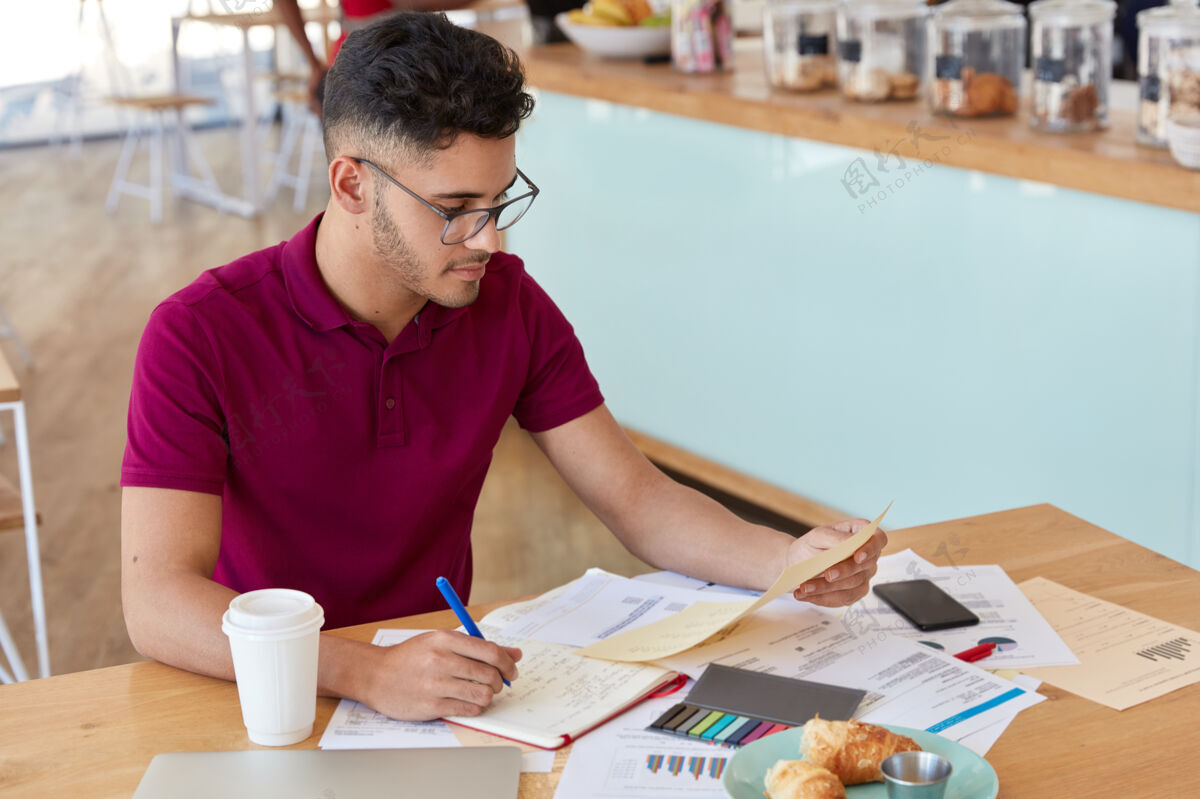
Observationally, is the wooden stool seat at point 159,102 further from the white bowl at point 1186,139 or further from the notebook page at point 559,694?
the notebook page at point 559,694

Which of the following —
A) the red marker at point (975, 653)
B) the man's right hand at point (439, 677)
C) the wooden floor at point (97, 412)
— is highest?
the man's right hand at point (439, 677)

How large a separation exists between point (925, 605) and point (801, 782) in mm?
422

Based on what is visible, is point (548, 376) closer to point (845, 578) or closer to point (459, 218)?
point (459, 218)

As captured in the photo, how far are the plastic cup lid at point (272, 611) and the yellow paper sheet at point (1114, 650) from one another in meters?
0.62

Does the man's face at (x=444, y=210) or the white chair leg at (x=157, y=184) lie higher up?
the man's face at (x=444, y=210)

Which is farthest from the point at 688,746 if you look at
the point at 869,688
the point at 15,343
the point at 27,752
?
the point at 15,343

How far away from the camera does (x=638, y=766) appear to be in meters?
1.03

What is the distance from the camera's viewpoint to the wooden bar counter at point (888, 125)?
7.29ft

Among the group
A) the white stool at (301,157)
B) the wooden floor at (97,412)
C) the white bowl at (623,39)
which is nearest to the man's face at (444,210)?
the wooden floor at (97,412)

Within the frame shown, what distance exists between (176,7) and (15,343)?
3.79 meters

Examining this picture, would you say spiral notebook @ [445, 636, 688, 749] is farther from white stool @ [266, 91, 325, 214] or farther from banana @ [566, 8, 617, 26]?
white stool @ [266, 91, 325, 214]

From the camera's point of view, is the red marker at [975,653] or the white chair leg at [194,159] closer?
the red marker at [975,653]

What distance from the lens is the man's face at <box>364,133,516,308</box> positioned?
133 centimetres

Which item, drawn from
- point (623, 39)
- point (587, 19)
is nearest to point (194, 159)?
point (587, 19)
